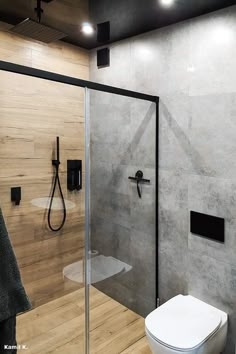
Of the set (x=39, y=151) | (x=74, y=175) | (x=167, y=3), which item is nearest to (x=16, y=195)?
(x=39, y=151)

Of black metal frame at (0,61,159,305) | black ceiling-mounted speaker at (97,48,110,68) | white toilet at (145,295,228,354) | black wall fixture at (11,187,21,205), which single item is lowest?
white toilet at (145,295,228,354)

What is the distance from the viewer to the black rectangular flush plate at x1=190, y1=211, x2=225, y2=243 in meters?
1.97

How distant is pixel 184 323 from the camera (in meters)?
1.77

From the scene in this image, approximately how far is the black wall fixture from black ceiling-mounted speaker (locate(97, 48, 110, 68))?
1.51 meters

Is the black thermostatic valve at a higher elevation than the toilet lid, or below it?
higher

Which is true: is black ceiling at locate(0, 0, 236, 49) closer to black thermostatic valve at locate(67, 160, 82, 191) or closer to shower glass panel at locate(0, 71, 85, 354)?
shower glass panel at locate(0, 71, 85, 354)

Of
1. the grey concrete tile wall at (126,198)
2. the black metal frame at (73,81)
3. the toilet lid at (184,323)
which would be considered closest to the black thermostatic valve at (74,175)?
the grey concrete tile wall at (126,198)

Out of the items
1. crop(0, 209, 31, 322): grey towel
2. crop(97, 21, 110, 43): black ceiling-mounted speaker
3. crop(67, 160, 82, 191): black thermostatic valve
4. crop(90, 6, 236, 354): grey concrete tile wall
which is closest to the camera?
crop(0, 209, 31, 322): grey towel

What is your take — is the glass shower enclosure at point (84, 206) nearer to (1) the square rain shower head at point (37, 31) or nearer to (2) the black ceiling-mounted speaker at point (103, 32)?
(1) the square rain shower head at point (37, 31)

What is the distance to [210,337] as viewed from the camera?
169 centimetres

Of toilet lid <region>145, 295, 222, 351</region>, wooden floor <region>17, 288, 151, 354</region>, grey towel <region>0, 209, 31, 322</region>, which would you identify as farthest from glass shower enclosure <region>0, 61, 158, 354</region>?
grey towel <region>0, 209, 31, 322</region>

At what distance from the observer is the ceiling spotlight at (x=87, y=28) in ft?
7.95

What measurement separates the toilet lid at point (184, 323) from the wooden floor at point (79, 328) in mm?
482

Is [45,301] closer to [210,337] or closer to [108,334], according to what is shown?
[108,334]
